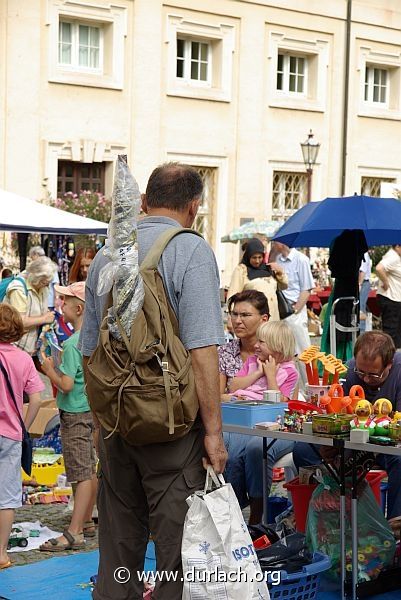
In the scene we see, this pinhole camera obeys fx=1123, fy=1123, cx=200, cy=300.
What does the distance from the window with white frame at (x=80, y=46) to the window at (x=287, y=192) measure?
559cm

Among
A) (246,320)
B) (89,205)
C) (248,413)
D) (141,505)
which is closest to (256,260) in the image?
(246,320)

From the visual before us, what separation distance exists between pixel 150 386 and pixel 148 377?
0.13 ft

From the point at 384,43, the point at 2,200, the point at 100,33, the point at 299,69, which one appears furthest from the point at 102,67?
the point at 2,200

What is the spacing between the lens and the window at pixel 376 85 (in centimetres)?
2906

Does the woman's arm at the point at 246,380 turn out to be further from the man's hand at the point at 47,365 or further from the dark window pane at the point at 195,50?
the dark window pane at the point at 195,50

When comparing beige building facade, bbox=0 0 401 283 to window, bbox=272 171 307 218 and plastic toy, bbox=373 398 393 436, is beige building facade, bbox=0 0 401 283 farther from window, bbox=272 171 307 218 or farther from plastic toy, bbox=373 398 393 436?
plastic toy, bbox=373 398 393 436

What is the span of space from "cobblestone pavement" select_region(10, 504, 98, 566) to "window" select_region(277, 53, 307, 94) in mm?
20741

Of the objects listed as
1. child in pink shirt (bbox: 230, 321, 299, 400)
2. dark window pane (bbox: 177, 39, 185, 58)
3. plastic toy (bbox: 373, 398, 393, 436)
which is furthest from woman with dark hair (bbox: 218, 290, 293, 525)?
dark window pane (bbox: 177, 39, 185, 58)

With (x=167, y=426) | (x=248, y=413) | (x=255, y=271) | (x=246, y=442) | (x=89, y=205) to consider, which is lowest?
(x=246, y=442)

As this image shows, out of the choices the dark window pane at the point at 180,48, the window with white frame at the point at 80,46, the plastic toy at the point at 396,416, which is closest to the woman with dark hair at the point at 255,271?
the plastic toy at the point at 396,416

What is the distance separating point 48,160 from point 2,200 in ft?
46.7

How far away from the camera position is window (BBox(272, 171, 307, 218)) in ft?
90.1

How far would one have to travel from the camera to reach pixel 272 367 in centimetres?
667

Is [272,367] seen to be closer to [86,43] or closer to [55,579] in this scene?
[55,579]
